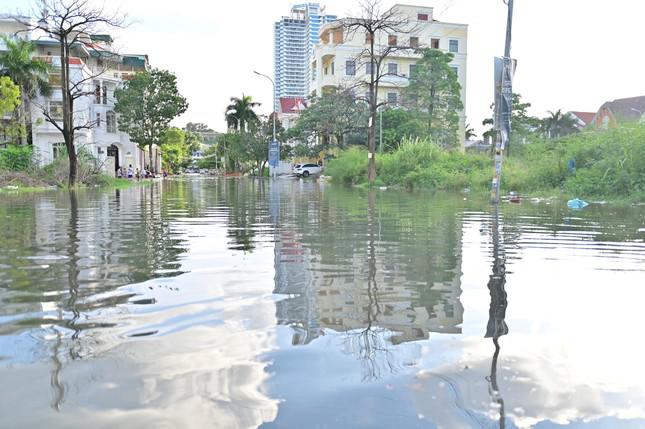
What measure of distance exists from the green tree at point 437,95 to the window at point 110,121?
2917cm

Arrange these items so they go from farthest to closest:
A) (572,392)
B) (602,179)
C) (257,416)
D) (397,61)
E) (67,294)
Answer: (397,61)
(602,179)
(67,294)
(572,392)
(257,416)

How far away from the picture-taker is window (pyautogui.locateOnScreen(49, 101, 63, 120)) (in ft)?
171

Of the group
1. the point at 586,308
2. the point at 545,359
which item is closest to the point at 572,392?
the point at 545,359

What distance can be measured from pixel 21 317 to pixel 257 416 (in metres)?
2.84

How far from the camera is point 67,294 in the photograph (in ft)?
19.4

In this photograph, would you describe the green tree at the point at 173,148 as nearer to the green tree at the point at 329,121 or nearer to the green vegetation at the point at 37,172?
the green tree at the point at 329,121

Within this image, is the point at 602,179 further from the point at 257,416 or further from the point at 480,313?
the point at 257,416

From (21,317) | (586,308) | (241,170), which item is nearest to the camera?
(21,317)

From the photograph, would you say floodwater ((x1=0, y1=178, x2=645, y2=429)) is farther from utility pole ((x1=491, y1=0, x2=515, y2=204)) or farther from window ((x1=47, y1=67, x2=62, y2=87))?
window ((x1=47, y1=67, x2=62, y2=87))

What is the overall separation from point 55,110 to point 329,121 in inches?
934

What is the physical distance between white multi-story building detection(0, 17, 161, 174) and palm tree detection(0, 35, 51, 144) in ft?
4.24

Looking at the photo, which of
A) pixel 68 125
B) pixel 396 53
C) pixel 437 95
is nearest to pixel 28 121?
pixel 68 125

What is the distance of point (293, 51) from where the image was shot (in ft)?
412

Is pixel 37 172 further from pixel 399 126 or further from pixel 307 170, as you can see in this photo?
pixel 307 170
